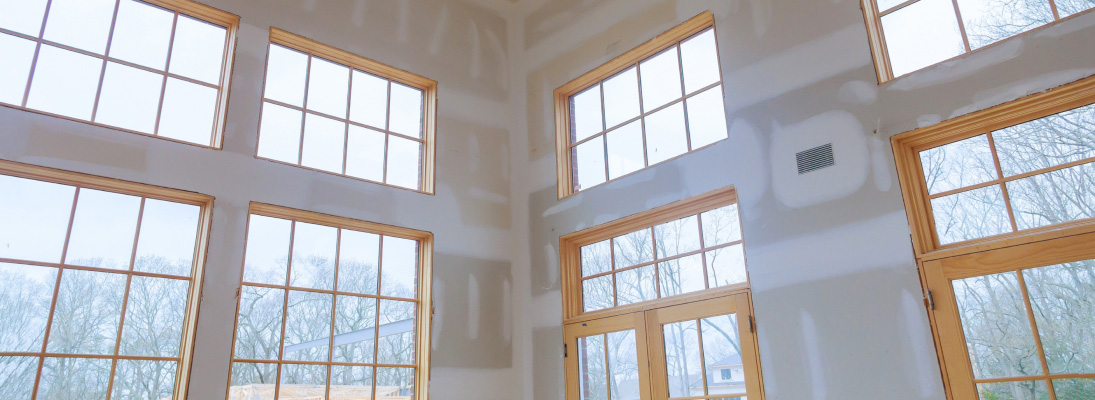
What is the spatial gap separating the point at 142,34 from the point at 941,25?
4.68 metres

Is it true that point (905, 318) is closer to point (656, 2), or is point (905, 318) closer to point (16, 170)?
point (656, 2)

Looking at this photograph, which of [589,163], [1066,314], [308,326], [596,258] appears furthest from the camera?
[589,163]

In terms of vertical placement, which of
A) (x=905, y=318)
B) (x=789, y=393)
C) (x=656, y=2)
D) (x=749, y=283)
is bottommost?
(x=789, y=393)

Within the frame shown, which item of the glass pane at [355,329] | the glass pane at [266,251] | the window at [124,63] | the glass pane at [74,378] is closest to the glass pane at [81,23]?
the window at [124,63]

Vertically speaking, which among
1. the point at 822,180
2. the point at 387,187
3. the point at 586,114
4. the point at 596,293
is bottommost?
the point at 596,293

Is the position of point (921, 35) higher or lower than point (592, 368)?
higher

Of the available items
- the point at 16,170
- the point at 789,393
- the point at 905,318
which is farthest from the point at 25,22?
the point at 905,318

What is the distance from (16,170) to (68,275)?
62 cm

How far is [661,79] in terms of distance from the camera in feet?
16.1

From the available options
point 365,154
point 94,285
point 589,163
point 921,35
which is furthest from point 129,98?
point 921,35

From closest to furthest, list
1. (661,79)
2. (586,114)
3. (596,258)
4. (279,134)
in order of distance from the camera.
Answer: (279,134)
(661,79)
(596,258)
(586,114)

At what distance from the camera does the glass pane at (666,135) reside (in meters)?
4.66

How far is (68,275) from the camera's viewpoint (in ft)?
12.2

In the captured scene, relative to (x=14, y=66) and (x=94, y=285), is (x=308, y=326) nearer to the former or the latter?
(x=94, y=285)
